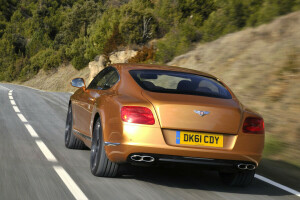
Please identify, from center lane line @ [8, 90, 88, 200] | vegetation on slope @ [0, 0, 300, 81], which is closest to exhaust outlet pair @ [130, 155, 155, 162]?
center lane line @ [8, 90, 88, 200]

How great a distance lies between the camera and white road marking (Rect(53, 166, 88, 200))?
16.4 feet

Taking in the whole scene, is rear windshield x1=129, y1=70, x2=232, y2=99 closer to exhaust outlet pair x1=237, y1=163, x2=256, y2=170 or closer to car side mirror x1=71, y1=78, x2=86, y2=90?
exhaust outlet pair x1=237, y1=163, x2=256, y2=170

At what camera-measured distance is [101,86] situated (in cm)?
685

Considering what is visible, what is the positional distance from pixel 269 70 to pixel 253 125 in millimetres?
8936

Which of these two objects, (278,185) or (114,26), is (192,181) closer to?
(278,185)

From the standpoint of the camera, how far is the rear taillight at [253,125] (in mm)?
5473

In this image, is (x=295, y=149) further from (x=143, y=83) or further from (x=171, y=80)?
(x=171, y=80)

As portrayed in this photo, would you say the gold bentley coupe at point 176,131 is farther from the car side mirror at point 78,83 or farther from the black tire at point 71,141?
the black tire at point 71,141

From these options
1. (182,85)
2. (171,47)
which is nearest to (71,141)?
(182,85)

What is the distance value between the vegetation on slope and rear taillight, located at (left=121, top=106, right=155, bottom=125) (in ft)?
46.0

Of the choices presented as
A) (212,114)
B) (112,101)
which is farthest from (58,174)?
(212,114)

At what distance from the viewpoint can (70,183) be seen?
217 inches

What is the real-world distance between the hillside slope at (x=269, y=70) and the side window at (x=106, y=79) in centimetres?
327

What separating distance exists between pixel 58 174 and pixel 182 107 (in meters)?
1.80
